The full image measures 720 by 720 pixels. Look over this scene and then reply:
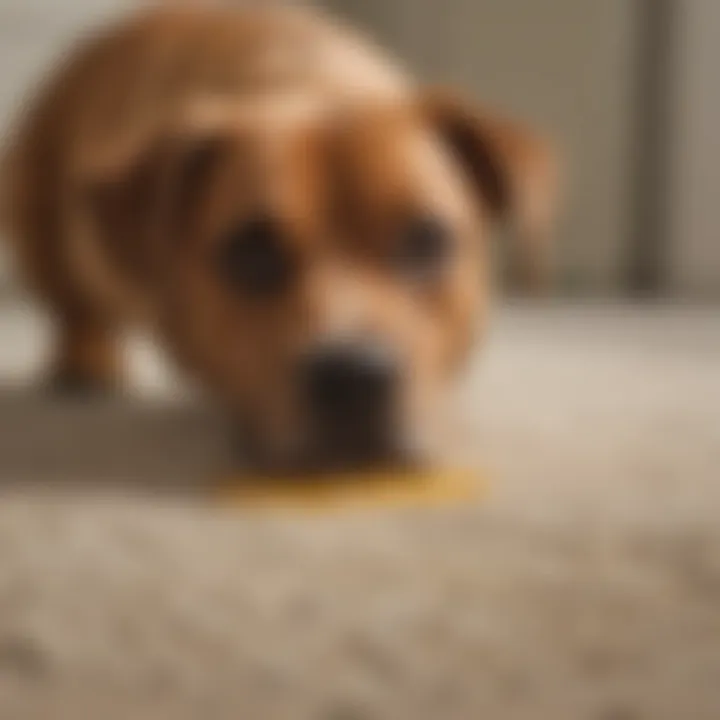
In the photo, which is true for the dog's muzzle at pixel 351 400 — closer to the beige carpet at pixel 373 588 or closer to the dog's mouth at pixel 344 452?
the dog's mouth at pixel 344 452

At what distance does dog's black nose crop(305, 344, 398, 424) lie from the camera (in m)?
1.30

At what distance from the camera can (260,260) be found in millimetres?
1396

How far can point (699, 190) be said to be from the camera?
115 inches

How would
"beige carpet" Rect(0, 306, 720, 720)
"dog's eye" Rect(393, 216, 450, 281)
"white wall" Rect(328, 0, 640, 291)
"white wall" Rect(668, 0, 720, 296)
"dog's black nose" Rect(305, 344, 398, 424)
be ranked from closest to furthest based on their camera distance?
"beige carpet" Rect(0, 306, 720, 720) → "dog's black nose" Rect(305, 344, 398, 424) → "dog's eye" Rect(393, 216, 450, 281) → "white wall" Rect(668, 0, 720, 296) → "white wall" Rect(328, 0, 640, 291)

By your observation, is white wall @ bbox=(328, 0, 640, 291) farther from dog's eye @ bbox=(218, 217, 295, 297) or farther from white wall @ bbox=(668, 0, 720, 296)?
dog's eye @ bbox=(218, 217, 295, 297)

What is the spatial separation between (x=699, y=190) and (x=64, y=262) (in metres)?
1.46

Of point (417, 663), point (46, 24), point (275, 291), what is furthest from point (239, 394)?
point (46, 24)

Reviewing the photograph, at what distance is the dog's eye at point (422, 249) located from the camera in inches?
55.6

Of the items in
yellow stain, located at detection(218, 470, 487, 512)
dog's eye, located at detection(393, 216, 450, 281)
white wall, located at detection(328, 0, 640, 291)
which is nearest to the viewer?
yellow stain, located at detection(218, 470, 487, 512)

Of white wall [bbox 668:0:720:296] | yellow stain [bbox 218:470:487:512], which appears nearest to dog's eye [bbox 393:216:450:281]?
yellow stain [bbox 218:470:487:512]

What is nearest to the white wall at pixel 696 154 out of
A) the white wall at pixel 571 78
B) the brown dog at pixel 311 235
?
the white wall at pixel 571 78

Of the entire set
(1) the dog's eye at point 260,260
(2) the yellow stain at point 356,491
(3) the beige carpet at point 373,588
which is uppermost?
(1) the dog's eye at point 260,260

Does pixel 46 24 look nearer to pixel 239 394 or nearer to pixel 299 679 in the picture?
pixel 239 394

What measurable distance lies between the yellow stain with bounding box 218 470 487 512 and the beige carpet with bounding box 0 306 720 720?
0.11 ft
